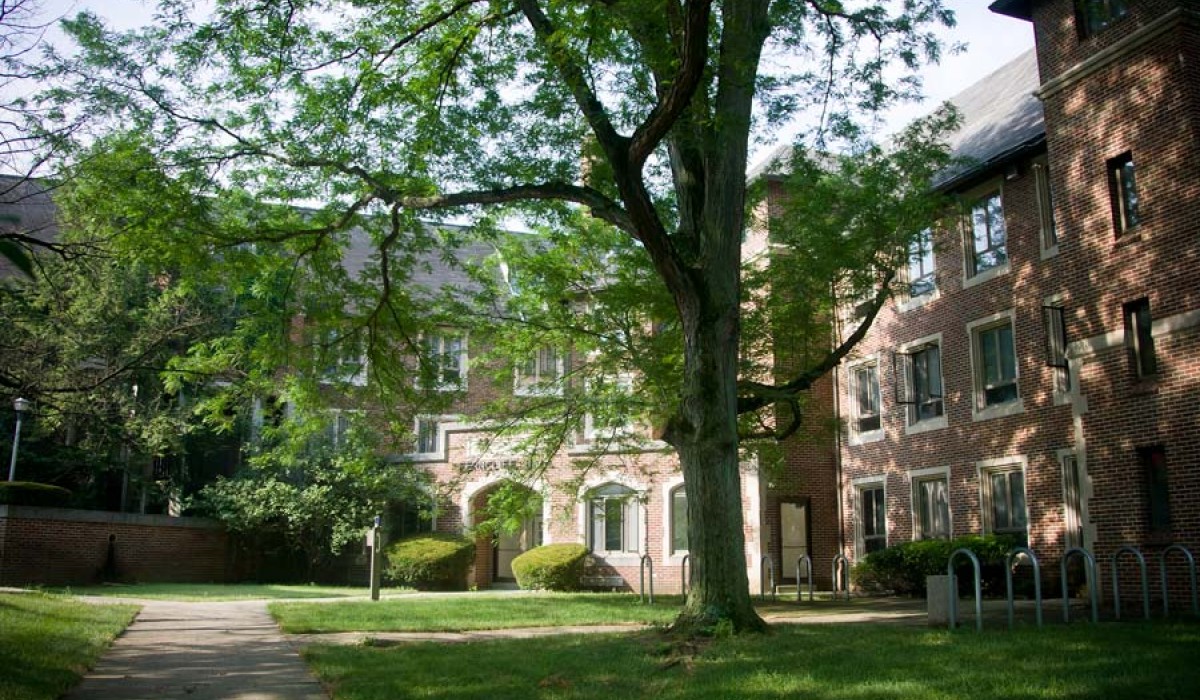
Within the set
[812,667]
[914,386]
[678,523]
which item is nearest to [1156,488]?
[812,667]

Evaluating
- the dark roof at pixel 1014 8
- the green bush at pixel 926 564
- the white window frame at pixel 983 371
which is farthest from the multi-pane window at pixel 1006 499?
the dark roof at pixel 1014 8

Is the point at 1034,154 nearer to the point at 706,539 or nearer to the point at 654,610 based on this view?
the point at 654,610

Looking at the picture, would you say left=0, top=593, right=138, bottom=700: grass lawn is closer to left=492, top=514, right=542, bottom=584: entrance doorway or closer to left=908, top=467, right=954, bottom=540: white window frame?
left=492, top=514, right=542, bottom=584: entrance doorway

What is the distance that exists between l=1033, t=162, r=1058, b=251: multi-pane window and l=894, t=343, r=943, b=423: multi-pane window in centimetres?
369

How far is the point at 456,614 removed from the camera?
15.5m

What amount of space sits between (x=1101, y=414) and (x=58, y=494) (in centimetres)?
2295

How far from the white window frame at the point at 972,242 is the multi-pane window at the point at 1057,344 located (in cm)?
163

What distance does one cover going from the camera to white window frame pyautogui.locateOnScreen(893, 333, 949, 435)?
72.3ft

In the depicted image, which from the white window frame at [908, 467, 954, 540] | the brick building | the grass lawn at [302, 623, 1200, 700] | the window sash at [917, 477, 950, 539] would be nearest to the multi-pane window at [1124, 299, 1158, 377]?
the brick building

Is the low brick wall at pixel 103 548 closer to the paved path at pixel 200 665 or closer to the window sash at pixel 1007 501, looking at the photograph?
the paved path at pixel 200 665

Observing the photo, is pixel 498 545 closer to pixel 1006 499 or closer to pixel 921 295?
pixel 1006 499

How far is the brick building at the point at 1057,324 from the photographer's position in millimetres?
13922

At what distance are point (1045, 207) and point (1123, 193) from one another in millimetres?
4487

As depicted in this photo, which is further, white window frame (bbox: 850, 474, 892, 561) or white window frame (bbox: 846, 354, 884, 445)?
white window frame (bbox: 846, 354, 884, 445)
